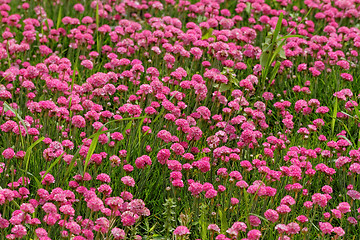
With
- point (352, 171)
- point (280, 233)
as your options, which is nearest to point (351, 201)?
point (352, 171)

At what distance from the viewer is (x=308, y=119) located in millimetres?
4879

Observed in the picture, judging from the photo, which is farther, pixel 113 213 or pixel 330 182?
pixel 330 182

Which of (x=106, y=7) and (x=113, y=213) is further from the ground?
(x=106, y=7)

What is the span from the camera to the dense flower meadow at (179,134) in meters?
3.39

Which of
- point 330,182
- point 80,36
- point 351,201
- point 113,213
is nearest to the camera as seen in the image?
point 113,213

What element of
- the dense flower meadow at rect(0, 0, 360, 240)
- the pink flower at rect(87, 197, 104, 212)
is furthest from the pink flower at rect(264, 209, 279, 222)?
the pink flower at rect(87, 197, 104, 212)

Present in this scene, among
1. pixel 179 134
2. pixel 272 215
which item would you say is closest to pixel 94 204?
pixel 272 215

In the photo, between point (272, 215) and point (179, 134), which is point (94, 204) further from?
point (179, 134)

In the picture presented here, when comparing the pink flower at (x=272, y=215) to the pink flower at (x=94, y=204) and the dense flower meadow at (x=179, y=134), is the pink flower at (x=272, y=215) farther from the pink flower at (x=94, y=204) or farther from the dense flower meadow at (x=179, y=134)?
the pink flower at (x=94, y=204)

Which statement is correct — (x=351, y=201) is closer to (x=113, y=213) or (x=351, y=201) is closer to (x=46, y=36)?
(x=113, y=213)

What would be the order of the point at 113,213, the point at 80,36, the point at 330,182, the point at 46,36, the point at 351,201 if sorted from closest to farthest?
the point at 113,213
the point at 351,201
the point at 330,182
the point at 80,36
the point at 46,36

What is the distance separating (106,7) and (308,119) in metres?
2.80

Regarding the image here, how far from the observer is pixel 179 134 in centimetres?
436

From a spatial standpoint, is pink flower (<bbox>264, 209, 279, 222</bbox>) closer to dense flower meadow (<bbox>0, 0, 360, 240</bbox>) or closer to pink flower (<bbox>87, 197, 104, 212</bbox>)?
dense flower meadow (<bbox>0, 0, 360, 240</bbox>)
